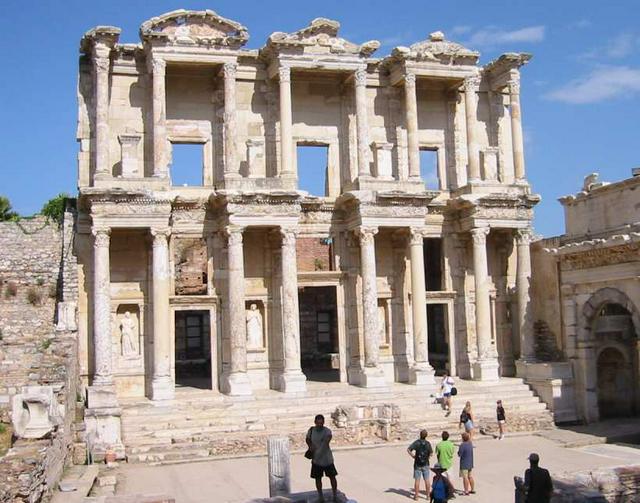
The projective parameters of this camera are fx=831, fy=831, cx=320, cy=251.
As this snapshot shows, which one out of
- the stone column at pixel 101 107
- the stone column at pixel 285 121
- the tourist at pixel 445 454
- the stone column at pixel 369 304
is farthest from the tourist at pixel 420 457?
the stone column at pixel 101 107

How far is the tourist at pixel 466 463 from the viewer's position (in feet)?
51.8

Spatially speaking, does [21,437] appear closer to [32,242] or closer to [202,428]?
[202,428]

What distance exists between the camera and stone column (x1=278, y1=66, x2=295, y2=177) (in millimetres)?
25141

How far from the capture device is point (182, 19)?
81.3 ft

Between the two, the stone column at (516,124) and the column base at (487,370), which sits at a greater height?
the stone column at (516,124)

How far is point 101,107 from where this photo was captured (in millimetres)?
23906

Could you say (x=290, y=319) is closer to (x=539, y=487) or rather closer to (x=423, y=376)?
(x=423, y=376)

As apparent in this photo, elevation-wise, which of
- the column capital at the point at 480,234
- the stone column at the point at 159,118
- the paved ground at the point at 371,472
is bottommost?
the paved ground at the point at 371,472

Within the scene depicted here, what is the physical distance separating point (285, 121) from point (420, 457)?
1302 cm

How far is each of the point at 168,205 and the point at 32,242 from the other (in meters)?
6.38

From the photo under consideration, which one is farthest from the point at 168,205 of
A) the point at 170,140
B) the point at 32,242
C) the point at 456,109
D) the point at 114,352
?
the point at 456,109

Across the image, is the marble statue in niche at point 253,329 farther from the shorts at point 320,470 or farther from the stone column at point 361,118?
the shorts at point 320,470

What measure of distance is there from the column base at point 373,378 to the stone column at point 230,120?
708cm

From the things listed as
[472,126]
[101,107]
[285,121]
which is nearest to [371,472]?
[285,121]
